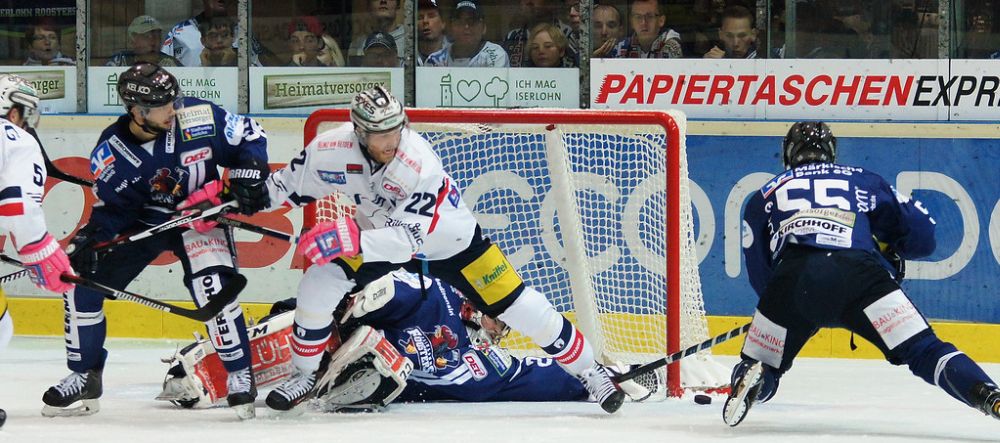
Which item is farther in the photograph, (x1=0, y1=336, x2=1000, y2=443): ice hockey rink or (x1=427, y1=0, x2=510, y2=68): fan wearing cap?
(x1=427, y1=0, x2=510, y2=68): fan wearing cap

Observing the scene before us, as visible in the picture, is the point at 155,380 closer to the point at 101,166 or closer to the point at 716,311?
the point at 101,166

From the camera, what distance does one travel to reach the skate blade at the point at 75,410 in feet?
15.0

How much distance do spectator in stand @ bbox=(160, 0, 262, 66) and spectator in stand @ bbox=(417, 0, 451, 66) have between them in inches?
31.0

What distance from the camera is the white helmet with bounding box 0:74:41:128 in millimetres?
4355

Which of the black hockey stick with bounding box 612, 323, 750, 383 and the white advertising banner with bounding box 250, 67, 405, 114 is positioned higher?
the white advertising banner with bounding box 250, 67, 405, 114

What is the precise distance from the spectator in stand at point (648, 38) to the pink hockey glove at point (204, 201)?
254 cm

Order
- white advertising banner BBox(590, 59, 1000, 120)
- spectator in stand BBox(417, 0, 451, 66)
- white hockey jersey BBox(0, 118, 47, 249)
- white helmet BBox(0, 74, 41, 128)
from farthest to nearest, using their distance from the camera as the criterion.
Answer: spectator in stand BBox(417, 0, 451, 66), white advertising banner BBox(590, 59, 1000, 120), white helmet BBox(0, 74, 41, 128), white hockey jersey BBox(0, 118, 47, 249)

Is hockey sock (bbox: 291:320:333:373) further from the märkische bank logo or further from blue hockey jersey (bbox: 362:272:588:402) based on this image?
the märkische bank logo

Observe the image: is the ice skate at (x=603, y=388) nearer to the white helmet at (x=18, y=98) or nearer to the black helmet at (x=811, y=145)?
the black helmet at (x=811, y=145)

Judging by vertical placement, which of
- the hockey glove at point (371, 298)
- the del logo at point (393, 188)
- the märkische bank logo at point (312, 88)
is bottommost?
the hockey glove at point (371, 298)

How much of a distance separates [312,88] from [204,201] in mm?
2342

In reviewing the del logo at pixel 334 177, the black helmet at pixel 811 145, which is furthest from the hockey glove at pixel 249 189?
the black helmet at pixel 811 145

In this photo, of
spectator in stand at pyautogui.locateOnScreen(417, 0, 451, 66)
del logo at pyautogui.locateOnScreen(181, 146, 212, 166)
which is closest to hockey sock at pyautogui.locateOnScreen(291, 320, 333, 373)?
del logo at pyautogui.locateOnScreen(181, 146, 212, 166)

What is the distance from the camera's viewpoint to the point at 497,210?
626cm
